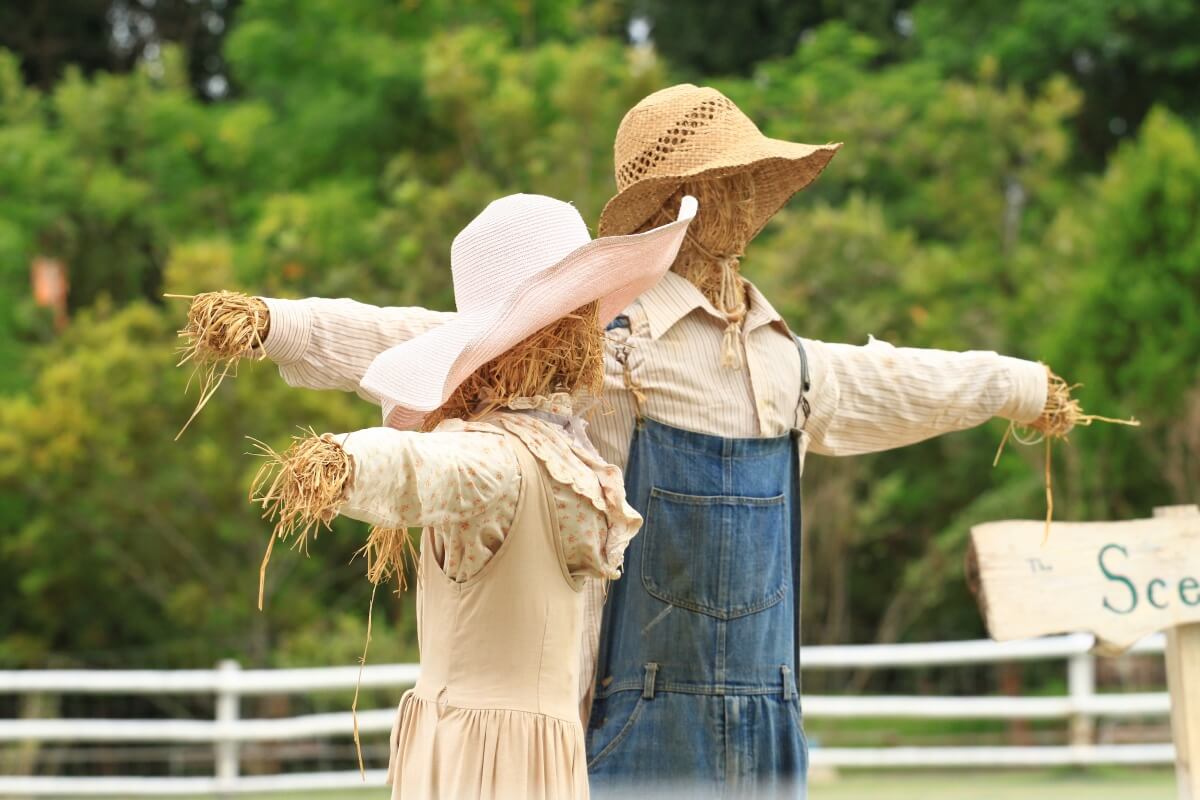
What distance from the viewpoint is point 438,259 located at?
29.4ft

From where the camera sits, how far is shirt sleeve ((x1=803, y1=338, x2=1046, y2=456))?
3.05m

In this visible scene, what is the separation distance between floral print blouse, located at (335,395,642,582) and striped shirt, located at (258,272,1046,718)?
434mm

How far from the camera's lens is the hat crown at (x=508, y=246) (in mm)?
2330

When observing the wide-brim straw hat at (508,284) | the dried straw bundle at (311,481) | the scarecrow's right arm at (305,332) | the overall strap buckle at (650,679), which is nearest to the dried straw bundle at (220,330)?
the scarecrow's right arm at (305,332)

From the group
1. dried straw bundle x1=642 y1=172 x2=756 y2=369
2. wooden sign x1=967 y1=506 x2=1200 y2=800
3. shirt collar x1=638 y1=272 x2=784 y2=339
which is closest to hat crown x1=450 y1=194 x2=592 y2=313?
shirt collar x1=638 y1=272 x2=784 y2=339

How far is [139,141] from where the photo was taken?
34.5 ft

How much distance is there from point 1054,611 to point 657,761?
1.03 meters

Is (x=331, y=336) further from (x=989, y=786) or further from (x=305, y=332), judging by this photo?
(x=989, y=786)

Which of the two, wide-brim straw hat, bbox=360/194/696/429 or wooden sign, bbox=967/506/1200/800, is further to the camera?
wooden sign, bbox=967/506/1200/800

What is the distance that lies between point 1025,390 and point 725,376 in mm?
647

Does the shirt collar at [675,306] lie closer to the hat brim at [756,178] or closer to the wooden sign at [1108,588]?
the hat brim at [756,178]

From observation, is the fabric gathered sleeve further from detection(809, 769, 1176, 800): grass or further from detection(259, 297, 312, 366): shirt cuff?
detection(809, 769, 1176, 800): grass

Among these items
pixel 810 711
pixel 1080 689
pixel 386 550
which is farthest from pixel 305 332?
pixel 1080 689

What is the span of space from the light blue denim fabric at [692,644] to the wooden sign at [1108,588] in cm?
71
